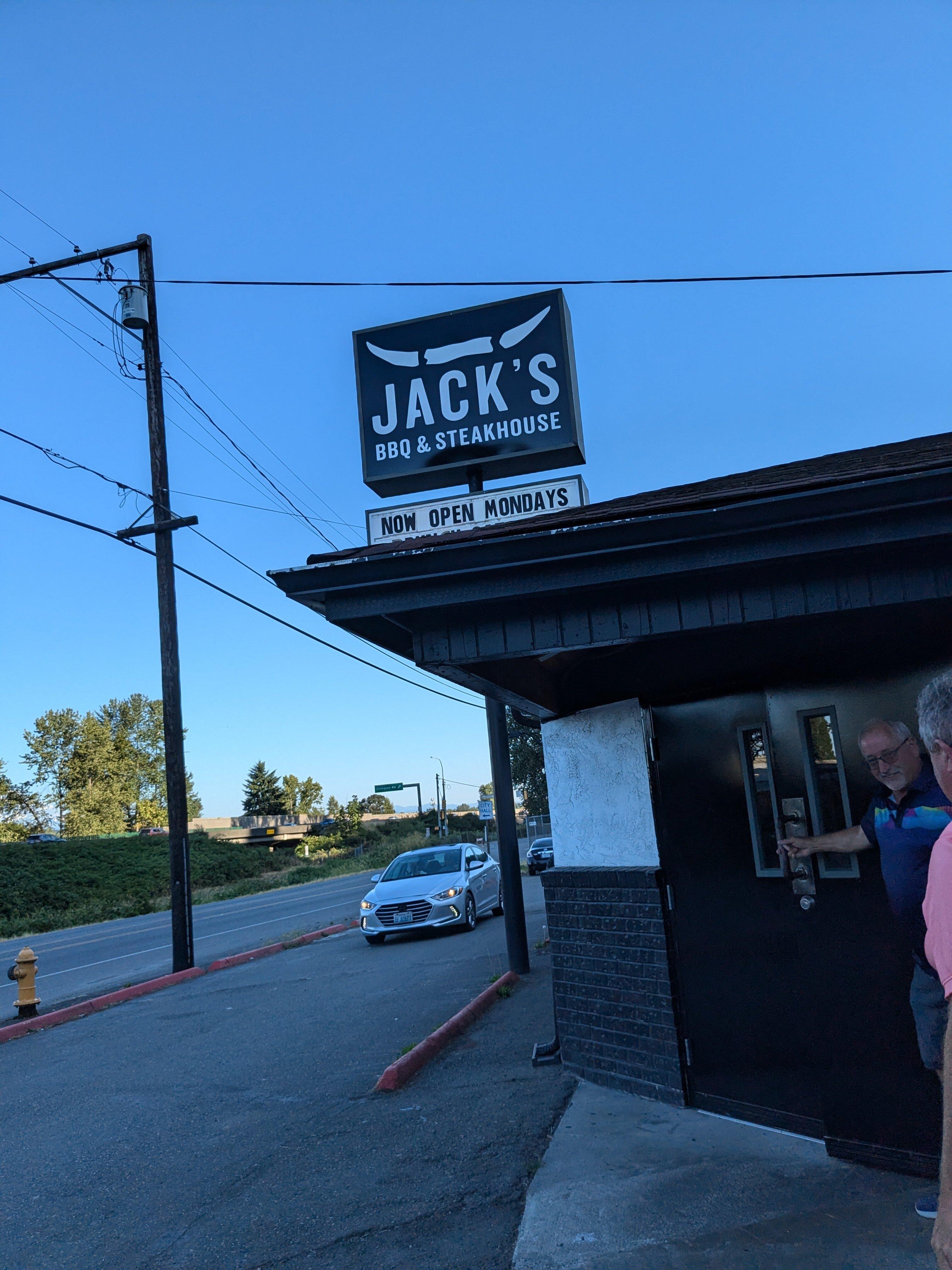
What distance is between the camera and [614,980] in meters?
5.99

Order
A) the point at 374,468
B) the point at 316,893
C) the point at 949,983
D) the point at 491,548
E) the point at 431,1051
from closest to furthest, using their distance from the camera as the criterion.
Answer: the point at 949,983 → the point at 491,548 → the point at 431,1051 → the point at 374,468 → the point at 316,893

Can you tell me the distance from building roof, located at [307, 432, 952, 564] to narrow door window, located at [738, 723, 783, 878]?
53.9 inches

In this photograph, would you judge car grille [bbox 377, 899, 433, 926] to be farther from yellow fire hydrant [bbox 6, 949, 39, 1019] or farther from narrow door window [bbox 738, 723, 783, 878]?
narrow door window [bbox 738, 723, 783, 878]

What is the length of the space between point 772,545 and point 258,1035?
24.8 feet

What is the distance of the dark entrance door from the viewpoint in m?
4.27

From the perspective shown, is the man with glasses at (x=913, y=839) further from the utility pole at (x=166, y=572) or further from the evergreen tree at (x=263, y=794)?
the evergreen tree at (x=263, y=794)

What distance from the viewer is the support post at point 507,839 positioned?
10.4 metres

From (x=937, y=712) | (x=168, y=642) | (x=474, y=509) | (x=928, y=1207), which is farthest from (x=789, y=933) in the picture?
(x=168, y=642)

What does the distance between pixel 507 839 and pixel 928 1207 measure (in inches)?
272

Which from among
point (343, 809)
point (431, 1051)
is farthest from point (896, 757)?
point (343, 809)

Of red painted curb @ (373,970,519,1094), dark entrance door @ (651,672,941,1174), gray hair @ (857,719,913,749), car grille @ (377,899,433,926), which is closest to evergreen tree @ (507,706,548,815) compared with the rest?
car grille @ (377,899,433,926)

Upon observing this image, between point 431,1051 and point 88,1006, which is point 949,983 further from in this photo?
point 88,1006

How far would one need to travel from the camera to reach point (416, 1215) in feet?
14.9

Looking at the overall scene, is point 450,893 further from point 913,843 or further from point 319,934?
point 913,843
